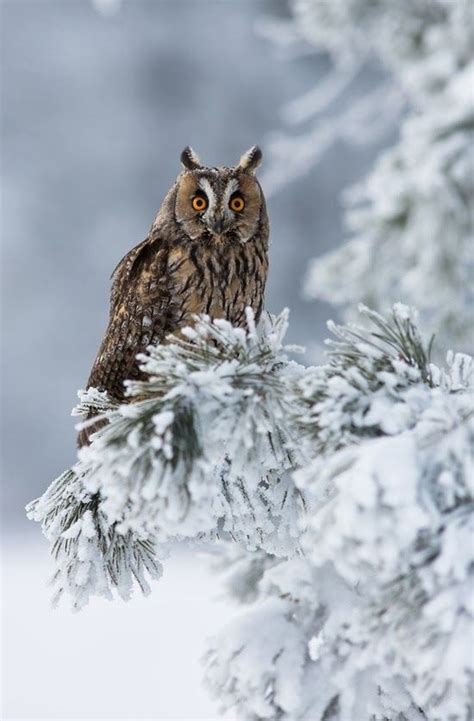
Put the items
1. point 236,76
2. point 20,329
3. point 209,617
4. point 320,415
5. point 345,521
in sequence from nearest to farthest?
point 345,521 < point 320,415 < point 209,617 < point 20,329 < point 236,76

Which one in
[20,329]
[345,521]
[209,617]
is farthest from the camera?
[20,329]

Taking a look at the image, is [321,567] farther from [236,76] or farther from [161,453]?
[236,76]

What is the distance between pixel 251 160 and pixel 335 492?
1054mm

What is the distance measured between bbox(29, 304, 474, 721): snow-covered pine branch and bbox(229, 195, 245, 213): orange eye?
77 cm

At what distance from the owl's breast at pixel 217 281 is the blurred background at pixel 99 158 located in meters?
8.53

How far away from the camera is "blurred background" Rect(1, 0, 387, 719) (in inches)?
462

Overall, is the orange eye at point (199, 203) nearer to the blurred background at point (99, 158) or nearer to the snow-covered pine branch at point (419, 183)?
the snow-covered pine branch at point (419, 183)

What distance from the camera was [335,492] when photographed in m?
0.68

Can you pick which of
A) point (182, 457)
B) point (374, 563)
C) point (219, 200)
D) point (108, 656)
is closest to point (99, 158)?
point (108, 656)

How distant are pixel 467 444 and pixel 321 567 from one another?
18 centimetres

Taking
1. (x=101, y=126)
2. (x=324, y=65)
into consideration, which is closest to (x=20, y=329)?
(x=101, y=126)

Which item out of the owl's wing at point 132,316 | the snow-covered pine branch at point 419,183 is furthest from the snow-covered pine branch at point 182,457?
the snow-covered pine branch at point 419,183

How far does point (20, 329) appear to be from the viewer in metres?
12.1

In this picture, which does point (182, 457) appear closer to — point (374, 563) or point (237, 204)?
point (374, 563)
